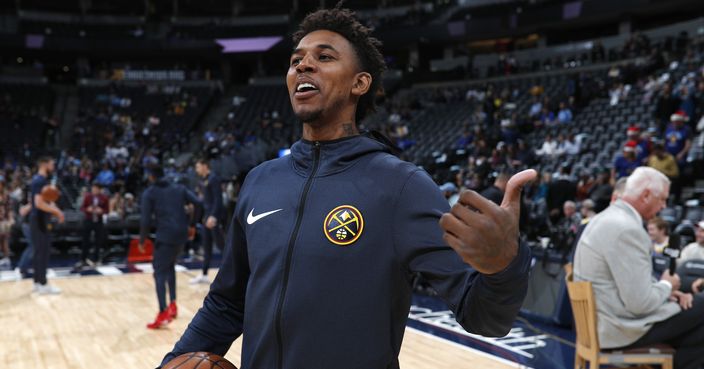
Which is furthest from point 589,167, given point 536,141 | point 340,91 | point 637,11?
point 637,11

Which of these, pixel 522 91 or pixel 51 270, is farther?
pixel 522 91

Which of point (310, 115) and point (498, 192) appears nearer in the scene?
point (310, 115)

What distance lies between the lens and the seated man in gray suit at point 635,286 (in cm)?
323

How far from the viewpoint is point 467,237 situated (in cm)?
103

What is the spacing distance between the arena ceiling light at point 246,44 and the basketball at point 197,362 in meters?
29.3

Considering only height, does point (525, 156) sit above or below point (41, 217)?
above

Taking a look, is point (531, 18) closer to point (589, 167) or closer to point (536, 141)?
point (536, 141)

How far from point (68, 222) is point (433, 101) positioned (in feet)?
48.0

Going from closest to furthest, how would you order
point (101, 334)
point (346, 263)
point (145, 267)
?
point (346, 263)
point (101, 334)
point (145, 267)

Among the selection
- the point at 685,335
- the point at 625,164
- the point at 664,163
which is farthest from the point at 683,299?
the point at 625,164

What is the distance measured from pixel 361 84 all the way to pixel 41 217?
714cm

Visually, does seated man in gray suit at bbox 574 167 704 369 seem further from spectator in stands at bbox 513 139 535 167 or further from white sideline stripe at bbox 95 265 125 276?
spectator in stands at bbox 513 139 535 167

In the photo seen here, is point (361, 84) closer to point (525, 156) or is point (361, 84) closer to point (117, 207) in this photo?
point (525, 156)

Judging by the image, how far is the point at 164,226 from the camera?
5.96m
